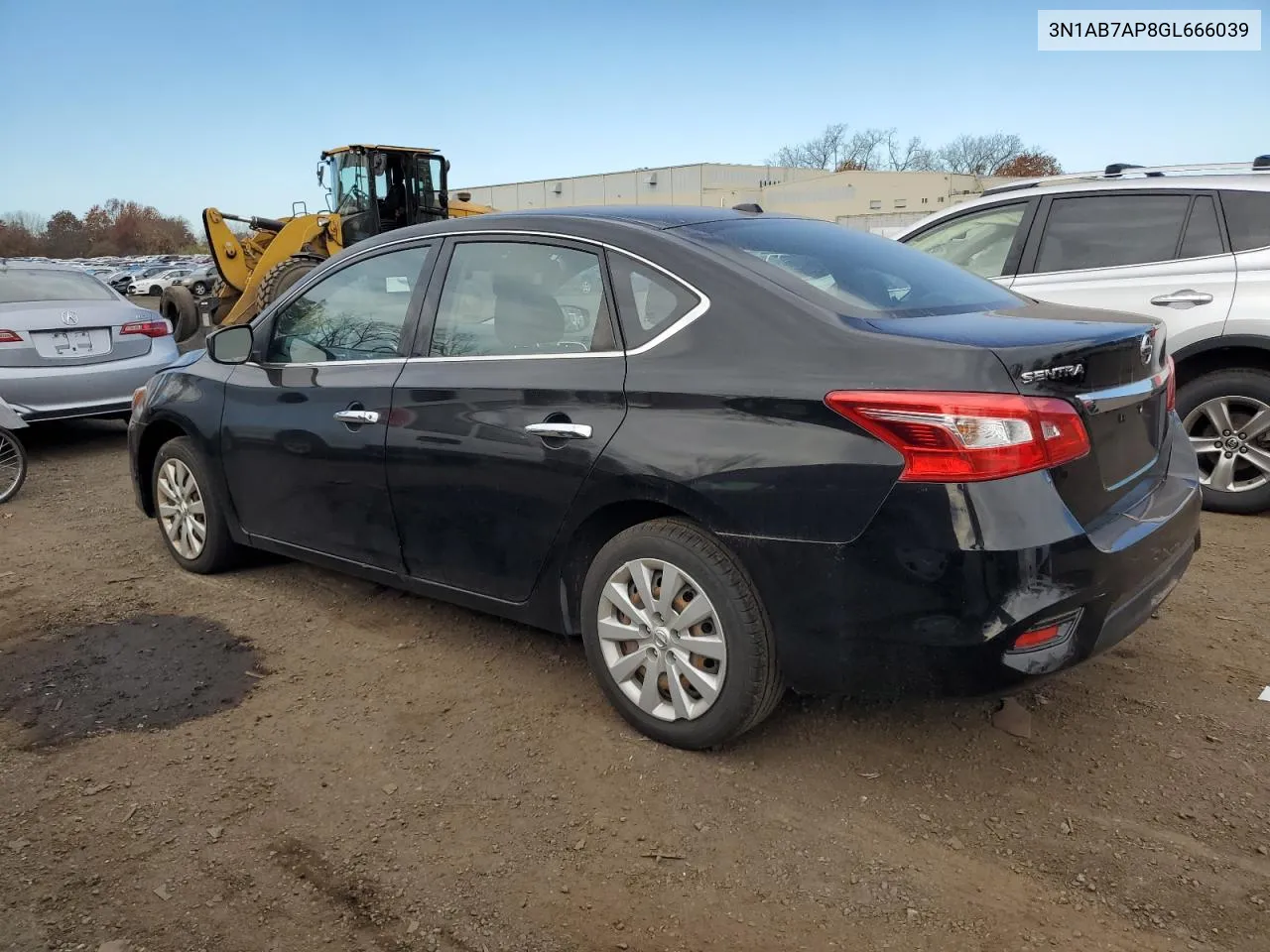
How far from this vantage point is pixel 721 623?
2857 millimetres

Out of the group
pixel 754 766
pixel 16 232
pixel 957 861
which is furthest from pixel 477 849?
pixel 16 232

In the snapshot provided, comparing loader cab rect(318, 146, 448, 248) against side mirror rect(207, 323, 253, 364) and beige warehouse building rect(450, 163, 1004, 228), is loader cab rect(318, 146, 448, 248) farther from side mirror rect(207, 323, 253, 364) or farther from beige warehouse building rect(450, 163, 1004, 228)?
beige warehouse building rect(450, 163, 1004, 228)

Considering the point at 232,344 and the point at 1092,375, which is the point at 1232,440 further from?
the point at 232,344

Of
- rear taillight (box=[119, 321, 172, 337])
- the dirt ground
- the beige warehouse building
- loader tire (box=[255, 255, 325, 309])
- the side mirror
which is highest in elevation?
the beige warehouse building

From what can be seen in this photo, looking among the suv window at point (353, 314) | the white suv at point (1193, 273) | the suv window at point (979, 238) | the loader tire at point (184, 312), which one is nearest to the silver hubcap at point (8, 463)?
the suv window at point (353, 314)

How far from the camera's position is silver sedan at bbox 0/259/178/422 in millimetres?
7730

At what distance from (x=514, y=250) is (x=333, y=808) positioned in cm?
197

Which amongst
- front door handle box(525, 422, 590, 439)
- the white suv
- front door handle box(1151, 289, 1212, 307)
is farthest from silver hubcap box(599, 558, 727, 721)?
front door handle box(1151, 289, 1212, 307)

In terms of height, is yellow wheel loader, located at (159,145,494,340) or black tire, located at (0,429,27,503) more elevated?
yellow wheel loader, located at (159,145,494,340)

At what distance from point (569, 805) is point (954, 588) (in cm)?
127

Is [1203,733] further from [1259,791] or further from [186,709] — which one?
[186,709]

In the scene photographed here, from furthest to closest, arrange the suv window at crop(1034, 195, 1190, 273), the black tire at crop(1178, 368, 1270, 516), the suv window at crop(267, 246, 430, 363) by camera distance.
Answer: the suv window at crop(1034, 195, 1190, 273), the black tire at crop(1178, 368, 1270, 516), the suv window at crop(267, 246, 430, 363)

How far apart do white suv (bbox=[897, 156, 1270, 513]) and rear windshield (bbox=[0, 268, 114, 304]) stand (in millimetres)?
7671

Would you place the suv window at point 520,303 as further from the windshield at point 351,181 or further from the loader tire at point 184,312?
the loader tire at point 184,312
